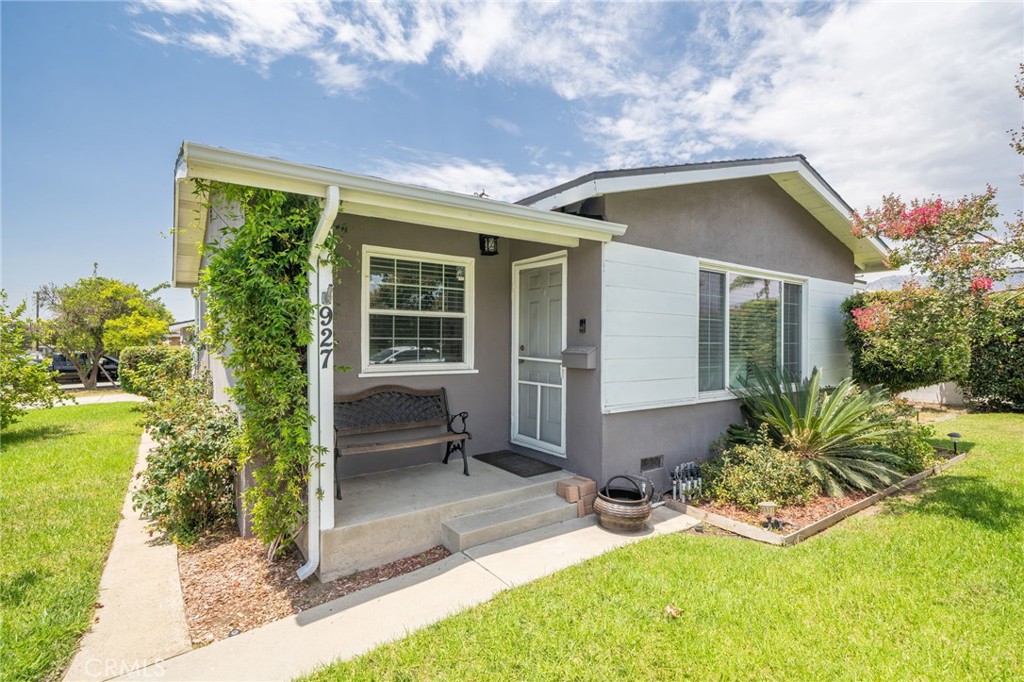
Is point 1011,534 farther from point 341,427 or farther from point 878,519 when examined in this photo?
point 341,427

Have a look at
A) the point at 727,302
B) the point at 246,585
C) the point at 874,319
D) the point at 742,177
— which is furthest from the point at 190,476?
the point at 874,319

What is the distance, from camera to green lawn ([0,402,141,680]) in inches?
116

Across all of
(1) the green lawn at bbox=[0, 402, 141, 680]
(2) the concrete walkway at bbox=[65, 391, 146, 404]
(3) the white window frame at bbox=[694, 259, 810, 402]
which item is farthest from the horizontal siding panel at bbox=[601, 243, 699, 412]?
(2) the concrete walkway at bbox=[65, 391, 146, 404]

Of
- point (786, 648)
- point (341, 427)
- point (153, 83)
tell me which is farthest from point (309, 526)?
point (153, 83)

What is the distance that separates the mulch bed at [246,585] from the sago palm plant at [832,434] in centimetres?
450

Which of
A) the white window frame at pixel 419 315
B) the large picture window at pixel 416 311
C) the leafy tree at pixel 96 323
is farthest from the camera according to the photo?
the leafy tree at pixel 96 323

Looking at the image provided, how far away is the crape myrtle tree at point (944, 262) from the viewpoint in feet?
16.4

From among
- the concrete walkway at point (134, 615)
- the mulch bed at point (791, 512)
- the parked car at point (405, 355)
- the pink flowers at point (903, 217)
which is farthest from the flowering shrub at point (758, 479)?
the concrete walkway at point (134, 615)

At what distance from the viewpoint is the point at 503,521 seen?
443cm

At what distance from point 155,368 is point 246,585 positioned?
775 cm

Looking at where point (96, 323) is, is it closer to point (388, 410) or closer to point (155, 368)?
point (155, 368)

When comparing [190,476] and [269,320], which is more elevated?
[269,320]

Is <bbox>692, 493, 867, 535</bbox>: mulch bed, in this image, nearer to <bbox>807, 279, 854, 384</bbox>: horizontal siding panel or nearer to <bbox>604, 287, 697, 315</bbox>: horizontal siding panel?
<bbox>604, 287, 697, 315</bbox>: horizontal siding panel

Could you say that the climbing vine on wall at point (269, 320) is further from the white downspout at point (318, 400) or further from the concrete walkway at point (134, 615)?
the concrete walkway at point (134, 615)
